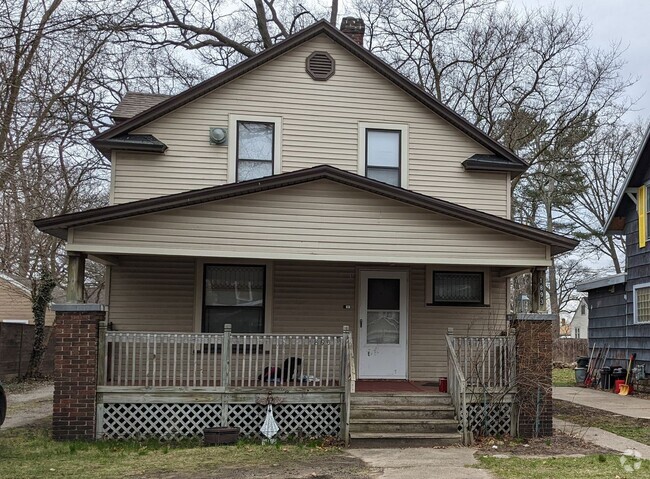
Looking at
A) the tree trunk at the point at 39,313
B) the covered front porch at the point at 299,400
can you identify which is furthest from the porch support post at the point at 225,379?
the tree trunk at the point at 39,313

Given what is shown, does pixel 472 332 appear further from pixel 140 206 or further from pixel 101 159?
pixel 101 159

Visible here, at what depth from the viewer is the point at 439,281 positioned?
12.9m

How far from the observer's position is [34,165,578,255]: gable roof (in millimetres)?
9797

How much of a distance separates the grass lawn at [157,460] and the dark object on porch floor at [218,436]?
0.55 feet

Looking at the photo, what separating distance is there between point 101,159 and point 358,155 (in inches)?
430

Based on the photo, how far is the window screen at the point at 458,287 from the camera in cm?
1291

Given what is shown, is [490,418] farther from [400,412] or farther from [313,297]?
[313,297]

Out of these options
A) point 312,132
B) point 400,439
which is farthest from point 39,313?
point 400,439

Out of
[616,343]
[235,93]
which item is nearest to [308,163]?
[235,93]

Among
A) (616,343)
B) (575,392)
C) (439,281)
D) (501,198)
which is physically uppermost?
(501,198)

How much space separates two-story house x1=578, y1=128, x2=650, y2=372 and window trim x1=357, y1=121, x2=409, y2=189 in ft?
25.2

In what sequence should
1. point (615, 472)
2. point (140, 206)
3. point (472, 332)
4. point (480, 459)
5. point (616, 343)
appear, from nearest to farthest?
point (615, 472) < point (480, 459) < point (140, 206) < point (472, 332) < point (616, 343)

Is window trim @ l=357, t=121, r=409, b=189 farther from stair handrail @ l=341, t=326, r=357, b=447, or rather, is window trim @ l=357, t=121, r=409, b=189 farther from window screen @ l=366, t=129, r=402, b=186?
stair handrail @ l=341, t=326, r=357, b=447

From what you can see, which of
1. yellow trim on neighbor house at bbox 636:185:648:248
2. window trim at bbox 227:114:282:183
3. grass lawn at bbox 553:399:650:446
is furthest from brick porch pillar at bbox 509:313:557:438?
yellow trim on neighbor house at bbox 636:185:648:248
